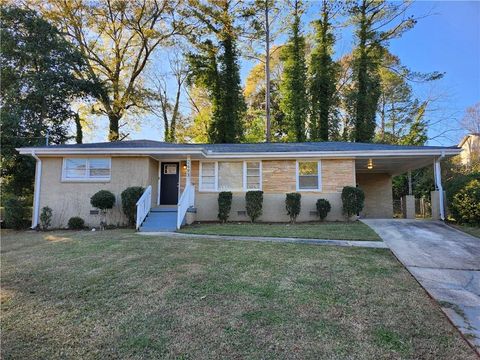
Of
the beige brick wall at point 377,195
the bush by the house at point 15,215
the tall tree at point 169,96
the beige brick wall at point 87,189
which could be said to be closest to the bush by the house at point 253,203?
the beige brick wall at point 87,189

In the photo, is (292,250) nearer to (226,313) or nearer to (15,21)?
(226,313)

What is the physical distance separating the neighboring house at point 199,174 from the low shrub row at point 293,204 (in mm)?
404

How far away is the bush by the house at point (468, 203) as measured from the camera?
9320mm

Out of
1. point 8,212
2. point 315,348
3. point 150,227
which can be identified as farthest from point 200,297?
point 8,212

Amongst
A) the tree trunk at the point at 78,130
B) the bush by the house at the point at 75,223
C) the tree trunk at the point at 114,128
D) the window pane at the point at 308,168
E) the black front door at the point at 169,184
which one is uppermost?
the tree trunk at the point at 114,128

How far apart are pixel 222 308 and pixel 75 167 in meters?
10.6

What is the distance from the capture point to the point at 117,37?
2375 centimetres

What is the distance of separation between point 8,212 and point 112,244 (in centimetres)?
710

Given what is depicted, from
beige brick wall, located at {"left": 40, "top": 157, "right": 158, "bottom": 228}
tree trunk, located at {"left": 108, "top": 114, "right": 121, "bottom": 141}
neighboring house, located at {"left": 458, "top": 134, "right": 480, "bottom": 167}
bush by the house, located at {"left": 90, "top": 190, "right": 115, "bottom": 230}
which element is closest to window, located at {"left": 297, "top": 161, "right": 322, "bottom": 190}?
beige brick wall, located at {"left": 40, "top": 157, "right": 158, "bottom": 228}

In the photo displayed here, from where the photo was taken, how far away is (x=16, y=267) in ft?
19.4

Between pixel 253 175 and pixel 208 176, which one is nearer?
pixel 253 175

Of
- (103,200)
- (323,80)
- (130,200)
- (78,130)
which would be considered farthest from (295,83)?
(103,200)

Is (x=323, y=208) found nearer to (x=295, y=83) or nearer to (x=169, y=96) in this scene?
(x=295, y=83)

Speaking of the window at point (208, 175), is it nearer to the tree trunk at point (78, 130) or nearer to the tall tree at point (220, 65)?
the tall tree at point (220, 65)
